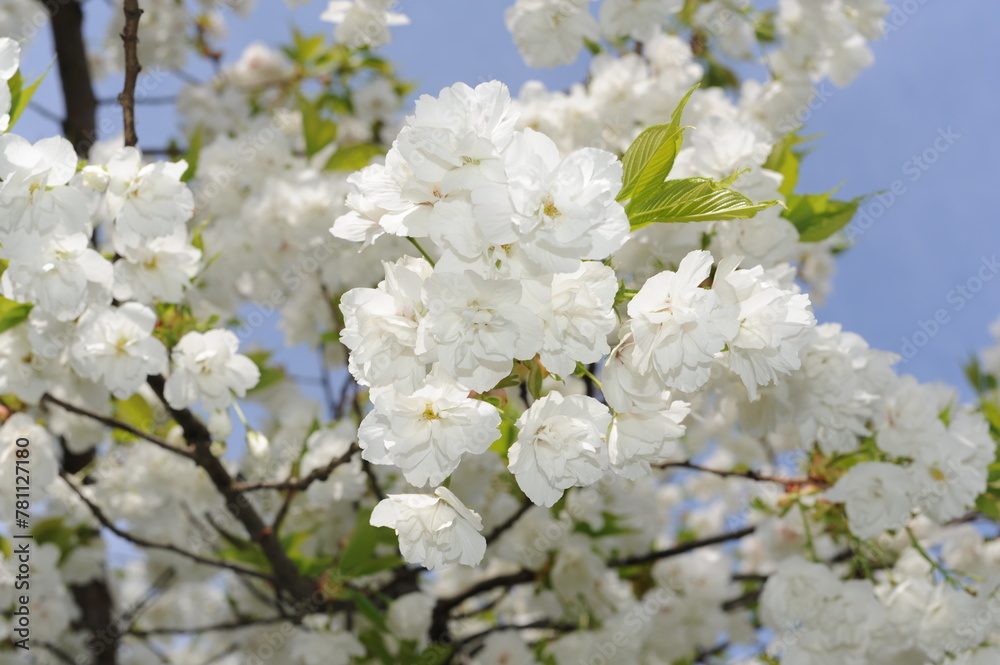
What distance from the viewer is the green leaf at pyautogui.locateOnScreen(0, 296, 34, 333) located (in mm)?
1783

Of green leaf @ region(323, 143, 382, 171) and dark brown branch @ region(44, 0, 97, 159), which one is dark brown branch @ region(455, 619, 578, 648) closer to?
green leaf @ region(323, 143, 382, 171)

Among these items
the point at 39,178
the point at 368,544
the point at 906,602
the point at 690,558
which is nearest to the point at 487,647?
the point at 368,544

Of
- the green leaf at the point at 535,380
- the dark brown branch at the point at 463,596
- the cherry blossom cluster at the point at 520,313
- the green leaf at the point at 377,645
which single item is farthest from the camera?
the dark brown branch at the point at 463,596

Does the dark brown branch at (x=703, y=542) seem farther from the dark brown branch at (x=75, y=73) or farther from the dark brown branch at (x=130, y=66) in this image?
the dark brown branch at (x=75, y=73)

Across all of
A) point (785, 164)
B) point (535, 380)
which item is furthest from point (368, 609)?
point (785, 164)

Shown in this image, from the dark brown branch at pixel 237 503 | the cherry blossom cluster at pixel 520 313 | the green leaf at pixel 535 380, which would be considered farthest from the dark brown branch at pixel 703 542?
the green leaf at pixel 535 380

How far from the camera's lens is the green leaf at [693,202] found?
1141 mm

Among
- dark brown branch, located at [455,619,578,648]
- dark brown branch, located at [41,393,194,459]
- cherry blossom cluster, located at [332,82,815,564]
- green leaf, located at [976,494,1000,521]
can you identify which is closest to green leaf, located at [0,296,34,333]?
dark brown branch, located at [41,393,194,459]

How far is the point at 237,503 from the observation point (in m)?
2.01

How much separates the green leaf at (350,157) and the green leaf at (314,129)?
0.07m

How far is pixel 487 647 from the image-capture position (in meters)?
2.82

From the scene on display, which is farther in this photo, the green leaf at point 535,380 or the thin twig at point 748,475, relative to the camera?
the thin twig at point 748,475

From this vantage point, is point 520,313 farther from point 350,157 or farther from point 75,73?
point 75,73

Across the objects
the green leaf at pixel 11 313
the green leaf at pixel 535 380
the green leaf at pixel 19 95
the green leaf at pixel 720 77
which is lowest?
the green leaf at pixel 11 313
